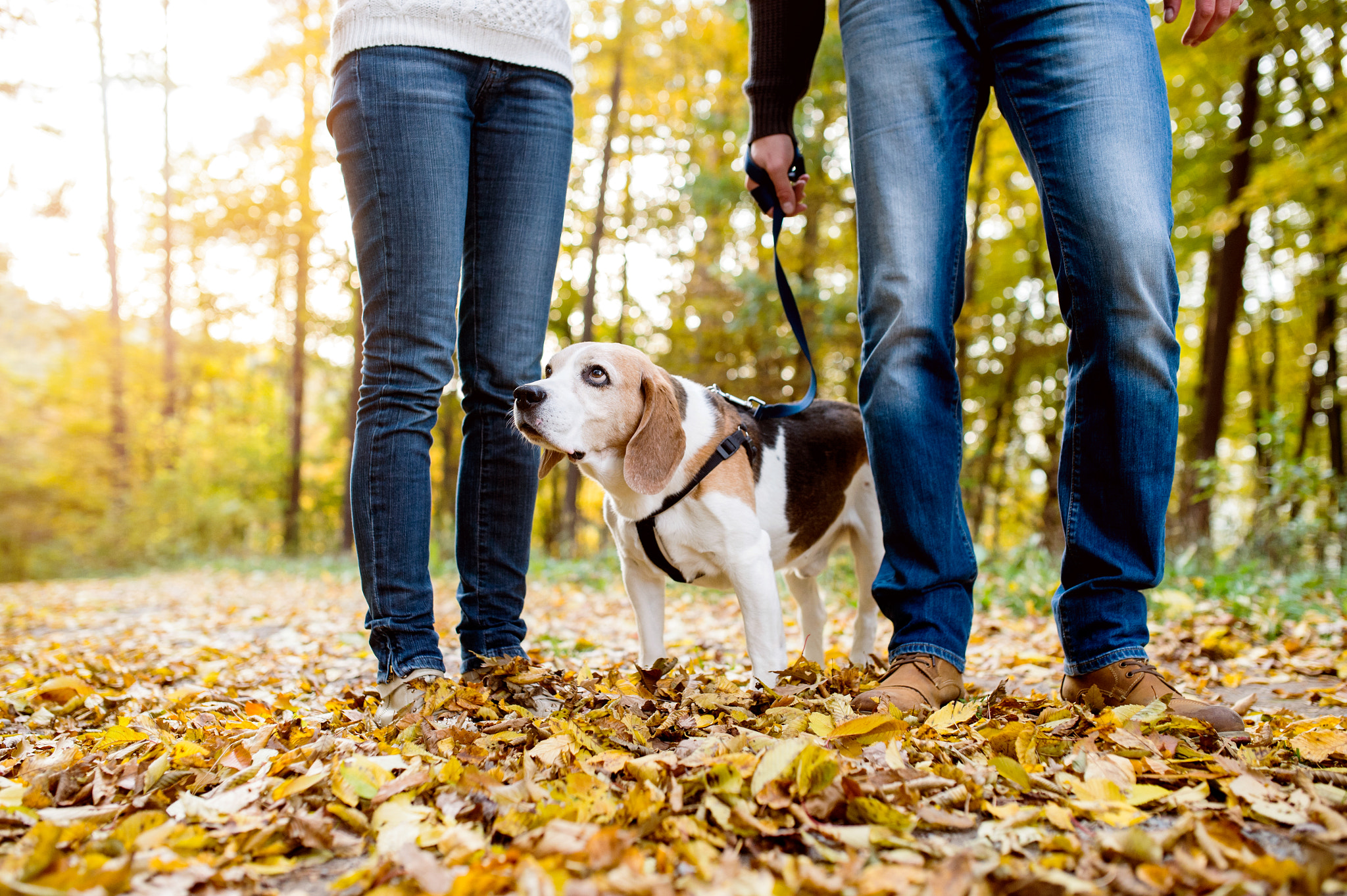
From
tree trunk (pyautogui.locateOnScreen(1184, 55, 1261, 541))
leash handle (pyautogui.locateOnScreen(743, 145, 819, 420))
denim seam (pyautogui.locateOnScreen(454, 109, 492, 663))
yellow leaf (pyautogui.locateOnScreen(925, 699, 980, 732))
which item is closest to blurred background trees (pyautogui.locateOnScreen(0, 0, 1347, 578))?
tree trunk (pyautogui.locateOnScreen(1184, 55, 1261, 541))

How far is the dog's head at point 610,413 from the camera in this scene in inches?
99.6

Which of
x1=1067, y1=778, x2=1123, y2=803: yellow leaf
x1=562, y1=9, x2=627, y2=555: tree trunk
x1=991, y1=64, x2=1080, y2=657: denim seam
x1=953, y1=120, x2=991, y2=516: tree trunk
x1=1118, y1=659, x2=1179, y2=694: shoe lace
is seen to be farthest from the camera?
x1=953, y1=120, x2=991, y2=516: tree trunk

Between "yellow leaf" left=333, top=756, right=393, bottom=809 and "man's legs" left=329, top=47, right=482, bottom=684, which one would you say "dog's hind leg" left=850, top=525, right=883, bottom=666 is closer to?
"man's legs" left=329, top=47, right=482, bottom=684

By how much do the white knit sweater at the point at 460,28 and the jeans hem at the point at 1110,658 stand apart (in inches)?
93.0

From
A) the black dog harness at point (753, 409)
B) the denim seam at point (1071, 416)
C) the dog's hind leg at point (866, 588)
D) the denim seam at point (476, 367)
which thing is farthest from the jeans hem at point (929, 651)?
the denim seam at point (476, 367)

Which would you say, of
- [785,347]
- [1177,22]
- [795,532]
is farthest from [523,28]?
[1177,22]

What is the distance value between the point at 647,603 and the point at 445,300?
47.3 inches

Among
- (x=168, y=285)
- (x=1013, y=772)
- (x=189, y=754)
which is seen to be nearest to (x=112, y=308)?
(x=168, y=285)

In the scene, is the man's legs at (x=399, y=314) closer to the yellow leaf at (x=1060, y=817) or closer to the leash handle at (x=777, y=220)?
the leash handle at (x=777, y=220)

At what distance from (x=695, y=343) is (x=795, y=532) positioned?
7340 mm

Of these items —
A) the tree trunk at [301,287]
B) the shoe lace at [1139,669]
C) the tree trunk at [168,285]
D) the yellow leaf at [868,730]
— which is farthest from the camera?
the tree trunk at [168,285]

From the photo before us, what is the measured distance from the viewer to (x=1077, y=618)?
2.16m

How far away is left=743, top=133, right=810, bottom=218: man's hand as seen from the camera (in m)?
2.82

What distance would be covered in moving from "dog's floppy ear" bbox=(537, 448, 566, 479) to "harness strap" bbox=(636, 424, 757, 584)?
0.39 metres
